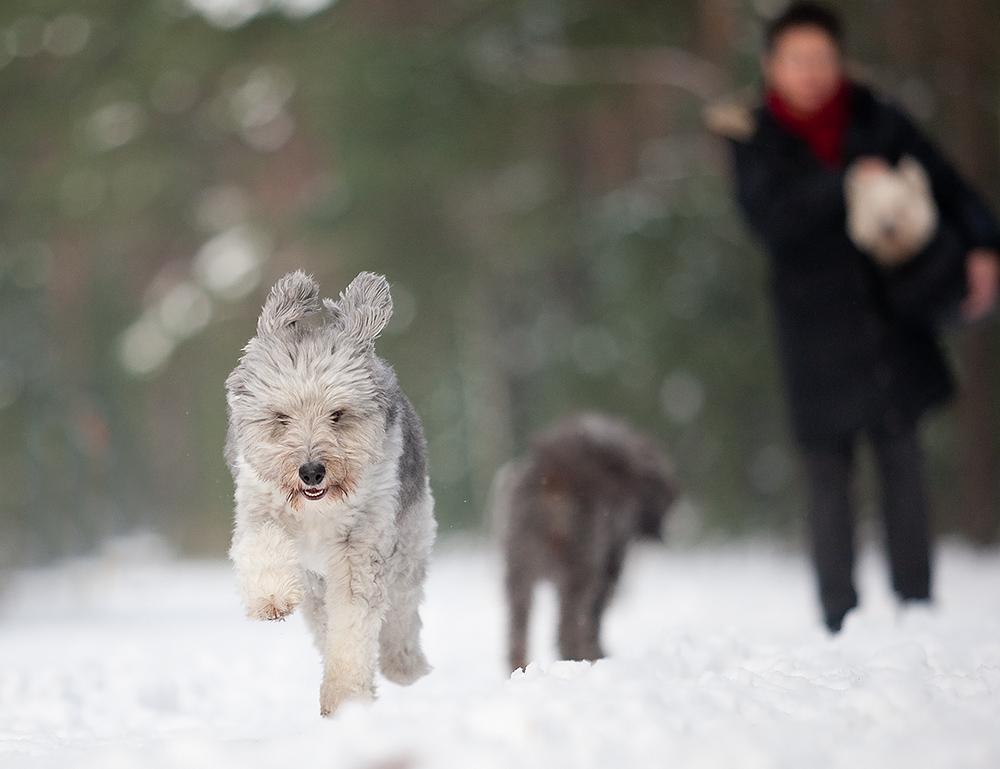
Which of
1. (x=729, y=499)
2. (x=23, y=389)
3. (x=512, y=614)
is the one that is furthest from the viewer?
(x=23, y=389)

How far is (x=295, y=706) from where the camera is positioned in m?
3.70

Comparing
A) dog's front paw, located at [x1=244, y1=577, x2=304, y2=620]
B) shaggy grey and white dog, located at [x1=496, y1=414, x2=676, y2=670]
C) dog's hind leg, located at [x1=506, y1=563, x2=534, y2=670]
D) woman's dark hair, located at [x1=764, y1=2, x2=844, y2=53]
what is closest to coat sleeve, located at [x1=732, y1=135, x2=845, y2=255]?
woman's dark hair, located at [x1=764, y1=2, x2=844, y2=53]

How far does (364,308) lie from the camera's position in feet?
9.68

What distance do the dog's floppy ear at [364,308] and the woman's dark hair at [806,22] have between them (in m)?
3.12

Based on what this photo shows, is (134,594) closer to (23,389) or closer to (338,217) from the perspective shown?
(338,217)

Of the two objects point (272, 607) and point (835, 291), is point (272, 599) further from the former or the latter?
point (835, 291)

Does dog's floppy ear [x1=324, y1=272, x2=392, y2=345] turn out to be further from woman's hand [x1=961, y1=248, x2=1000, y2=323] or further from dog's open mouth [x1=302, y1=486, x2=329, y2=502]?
woman's hand [x1=961, y1=248, x2=1000, y2=323]

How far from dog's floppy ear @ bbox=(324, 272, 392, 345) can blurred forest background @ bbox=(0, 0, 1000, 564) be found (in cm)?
651

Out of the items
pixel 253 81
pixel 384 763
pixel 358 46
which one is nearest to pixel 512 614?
pixel 384 763

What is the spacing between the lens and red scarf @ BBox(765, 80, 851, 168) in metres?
5.40

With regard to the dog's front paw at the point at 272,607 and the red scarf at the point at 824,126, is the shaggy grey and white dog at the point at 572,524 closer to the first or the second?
the red scarf at the point at 824,126

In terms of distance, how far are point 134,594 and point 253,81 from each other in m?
6.85

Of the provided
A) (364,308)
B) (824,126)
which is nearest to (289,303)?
(364,308)

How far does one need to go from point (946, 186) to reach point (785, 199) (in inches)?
37.6
